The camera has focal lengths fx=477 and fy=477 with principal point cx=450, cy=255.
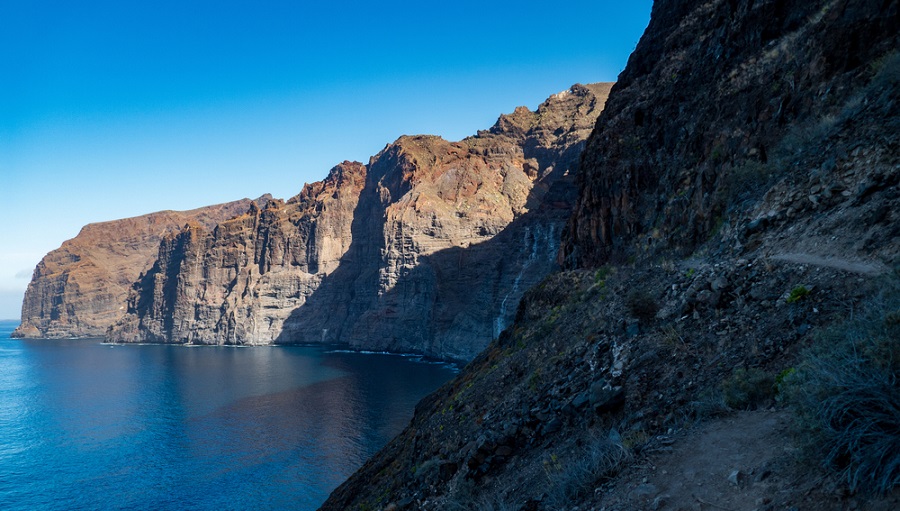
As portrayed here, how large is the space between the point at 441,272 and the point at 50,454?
71.2m

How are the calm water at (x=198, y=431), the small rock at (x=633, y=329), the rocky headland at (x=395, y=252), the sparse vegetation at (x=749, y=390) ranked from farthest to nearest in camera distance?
the rocky headland at (x=395, y=252) → the calm water at (x=198, y=431) → the small rock at (x=633, y=329) → the sparse vegetation at (x=749, y=390)

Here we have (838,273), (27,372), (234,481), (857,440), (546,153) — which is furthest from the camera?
(546,153)

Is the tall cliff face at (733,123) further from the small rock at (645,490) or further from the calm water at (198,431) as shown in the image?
the calm water at (198,431)

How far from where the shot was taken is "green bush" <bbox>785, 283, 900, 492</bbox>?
3934 millimetres

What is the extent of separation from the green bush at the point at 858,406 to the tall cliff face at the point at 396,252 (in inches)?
3179

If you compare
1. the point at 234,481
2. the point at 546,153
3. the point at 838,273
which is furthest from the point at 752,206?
the point at 546,153

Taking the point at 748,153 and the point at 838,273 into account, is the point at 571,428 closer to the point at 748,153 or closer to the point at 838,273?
the point at 838,273

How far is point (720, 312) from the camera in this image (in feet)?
29.1

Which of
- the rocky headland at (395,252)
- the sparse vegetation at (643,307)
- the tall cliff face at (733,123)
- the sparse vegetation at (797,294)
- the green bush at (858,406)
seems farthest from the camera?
the rocky headland at (395,252)

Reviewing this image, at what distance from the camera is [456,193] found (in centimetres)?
11731

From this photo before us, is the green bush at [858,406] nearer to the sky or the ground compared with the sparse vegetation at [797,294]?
nearer to the ground

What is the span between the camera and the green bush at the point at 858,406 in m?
Result: 3.93

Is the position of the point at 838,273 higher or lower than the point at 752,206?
lower

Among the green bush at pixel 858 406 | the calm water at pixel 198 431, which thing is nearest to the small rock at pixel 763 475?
the green bush at pixel 858 406
